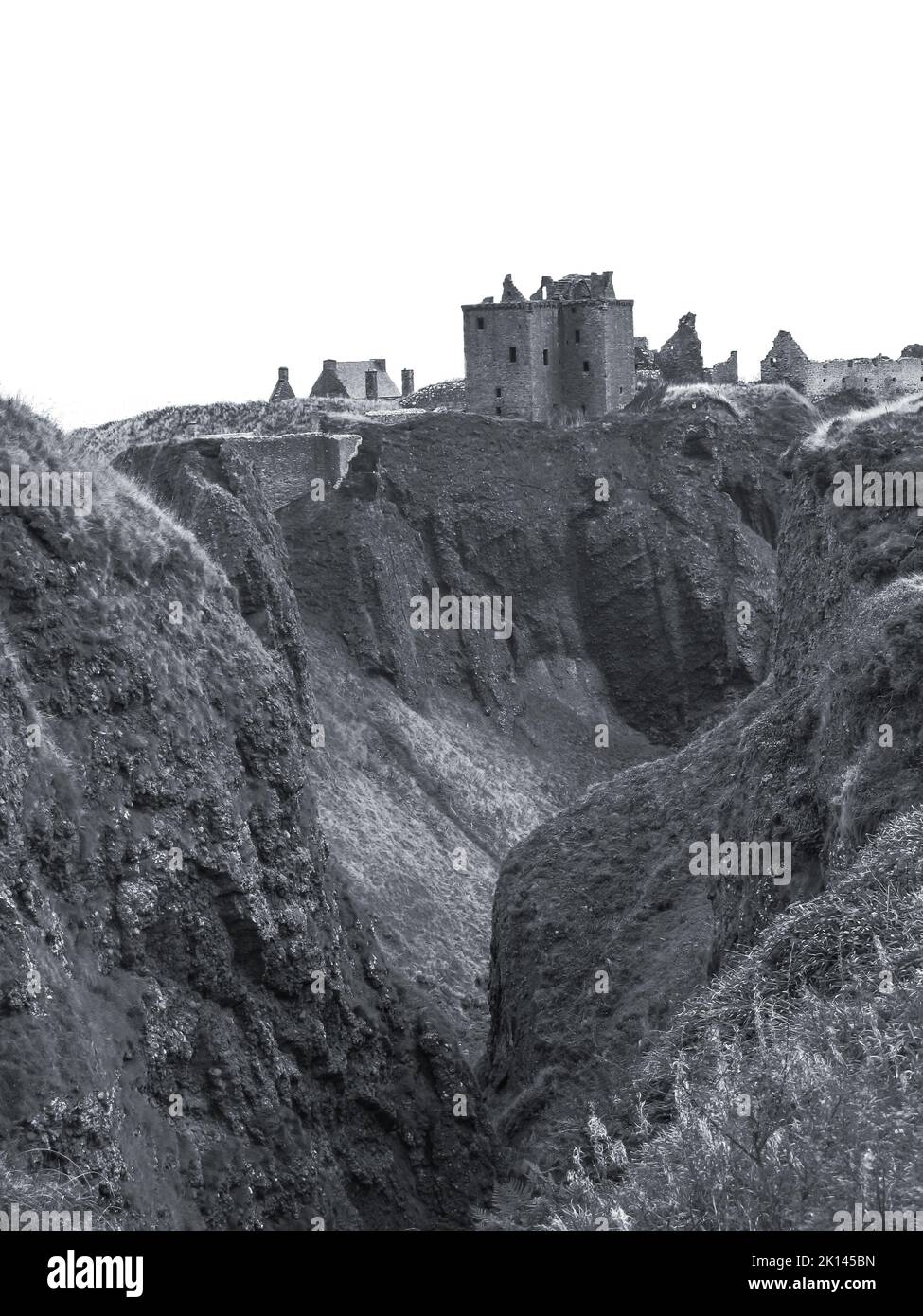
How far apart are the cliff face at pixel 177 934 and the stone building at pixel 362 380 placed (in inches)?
1843

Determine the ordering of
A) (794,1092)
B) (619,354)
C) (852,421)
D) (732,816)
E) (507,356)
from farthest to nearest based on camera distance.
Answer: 1. (619,354)
2. (507,356)
3. (852,421)
4. (732,816)
5. (794,1092)

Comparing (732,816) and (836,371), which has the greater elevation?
(836,371)

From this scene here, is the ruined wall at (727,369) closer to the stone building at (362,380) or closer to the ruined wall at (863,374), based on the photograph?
the ruined wall at (863,374)

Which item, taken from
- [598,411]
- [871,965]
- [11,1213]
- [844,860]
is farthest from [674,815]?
[598,411]

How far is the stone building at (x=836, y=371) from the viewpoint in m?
69.4

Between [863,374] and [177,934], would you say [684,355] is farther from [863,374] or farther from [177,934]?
[177,934]

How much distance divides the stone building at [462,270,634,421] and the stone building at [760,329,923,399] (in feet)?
30.8

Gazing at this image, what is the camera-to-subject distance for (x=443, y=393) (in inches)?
2616

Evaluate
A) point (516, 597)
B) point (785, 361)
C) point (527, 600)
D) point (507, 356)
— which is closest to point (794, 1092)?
point (516, 597)

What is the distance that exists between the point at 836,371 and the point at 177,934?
58.3 meters

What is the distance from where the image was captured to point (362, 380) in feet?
254

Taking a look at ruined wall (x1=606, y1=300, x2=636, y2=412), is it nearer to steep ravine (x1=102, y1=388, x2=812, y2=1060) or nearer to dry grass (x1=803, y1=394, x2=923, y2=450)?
steep ravine (x1=102, y1=388, x2=812, y2=1060)

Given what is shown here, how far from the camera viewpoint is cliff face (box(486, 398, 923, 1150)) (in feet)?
66.1

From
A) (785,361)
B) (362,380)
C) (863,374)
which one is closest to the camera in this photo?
(785,361)
